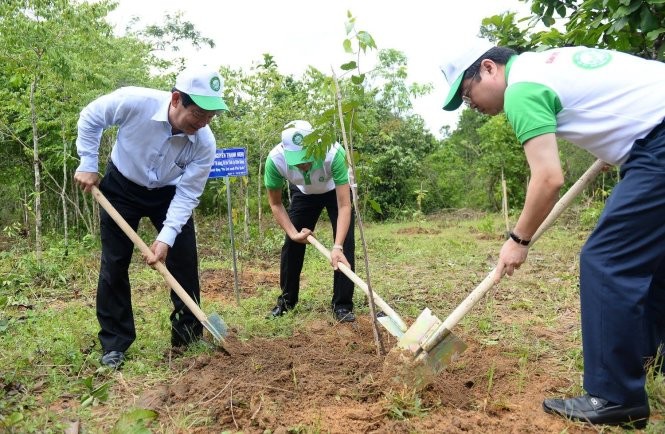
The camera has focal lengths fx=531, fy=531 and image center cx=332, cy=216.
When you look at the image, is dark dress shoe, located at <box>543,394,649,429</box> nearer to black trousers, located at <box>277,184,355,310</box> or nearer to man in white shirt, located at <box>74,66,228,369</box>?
black trousers, located at <box>277,184,355,310</box>

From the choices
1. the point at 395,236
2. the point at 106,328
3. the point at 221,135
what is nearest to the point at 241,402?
the point at 106,328

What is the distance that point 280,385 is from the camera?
2.82 m

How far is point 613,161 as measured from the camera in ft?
7.57

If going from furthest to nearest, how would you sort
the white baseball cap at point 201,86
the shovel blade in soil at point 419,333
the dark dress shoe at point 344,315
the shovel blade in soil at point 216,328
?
the dark dress shoe at point 344,315 → the shovel blade in soil at point 216,328 → the white baseball cap at point 201,86 → the shovel blade in soil at point 419,333

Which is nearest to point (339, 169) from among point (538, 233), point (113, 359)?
point (538, 233)

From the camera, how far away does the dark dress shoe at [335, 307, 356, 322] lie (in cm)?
418

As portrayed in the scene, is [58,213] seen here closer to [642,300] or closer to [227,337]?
[227,337]

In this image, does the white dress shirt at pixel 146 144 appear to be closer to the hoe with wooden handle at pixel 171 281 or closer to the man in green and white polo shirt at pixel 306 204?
the hoe with wooden handle at pixel 171 281

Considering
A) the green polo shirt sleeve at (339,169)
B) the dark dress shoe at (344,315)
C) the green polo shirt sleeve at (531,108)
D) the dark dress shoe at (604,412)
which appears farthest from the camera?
the dark dress shoe at (344,315)

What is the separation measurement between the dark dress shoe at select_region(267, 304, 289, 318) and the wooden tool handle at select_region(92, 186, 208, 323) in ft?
4.01

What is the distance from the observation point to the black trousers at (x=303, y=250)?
427 cm

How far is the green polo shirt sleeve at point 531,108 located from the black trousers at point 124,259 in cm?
224

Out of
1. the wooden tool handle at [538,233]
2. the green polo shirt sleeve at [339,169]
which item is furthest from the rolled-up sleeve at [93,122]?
the wooden tool handle at [538,233]

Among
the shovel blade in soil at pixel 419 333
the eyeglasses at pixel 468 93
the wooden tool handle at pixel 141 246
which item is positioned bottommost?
the shovel blade in soil at pixel 419 333
